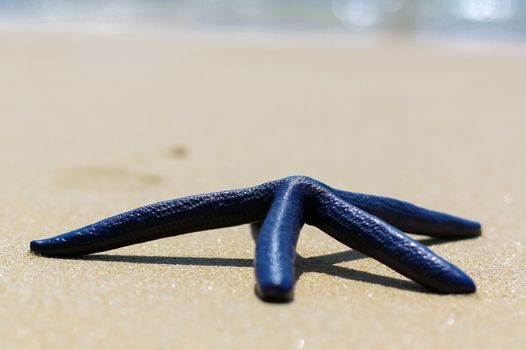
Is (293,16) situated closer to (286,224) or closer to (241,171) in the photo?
(241,171)

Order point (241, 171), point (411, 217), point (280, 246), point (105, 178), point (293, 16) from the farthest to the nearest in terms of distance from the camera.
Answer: point (293, 16)
point (241, 171)
point (105, 178)
point (411, 217)
point (280, 246)

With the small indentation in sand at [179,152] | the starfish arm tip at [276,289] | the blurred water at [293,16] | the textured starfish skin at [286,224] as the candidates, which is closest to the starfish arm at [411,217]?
the textured starfish skin at [286,224]

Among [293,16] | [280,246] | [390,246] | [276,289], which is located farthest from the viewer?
[293,16]

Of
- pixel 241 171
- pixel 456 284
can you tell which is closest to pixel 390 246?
pixel 456 284

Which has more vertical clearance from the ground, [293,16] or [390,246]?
[390,246]

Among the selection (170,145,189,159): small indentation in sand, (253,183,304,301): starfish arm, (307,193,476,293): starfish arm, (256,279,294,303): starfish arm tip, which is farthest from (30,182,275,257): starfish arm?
(170,145,189,159): small indentation in sand

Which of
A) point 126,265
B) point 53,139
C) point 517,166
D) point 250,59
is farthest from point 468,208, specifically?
point 250,59

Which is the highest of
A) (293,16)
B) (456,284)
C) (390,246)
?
(390,246)

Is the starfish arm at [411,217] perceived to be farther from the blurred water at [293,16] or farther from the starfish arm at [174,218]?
the blurred water at [293,16]
